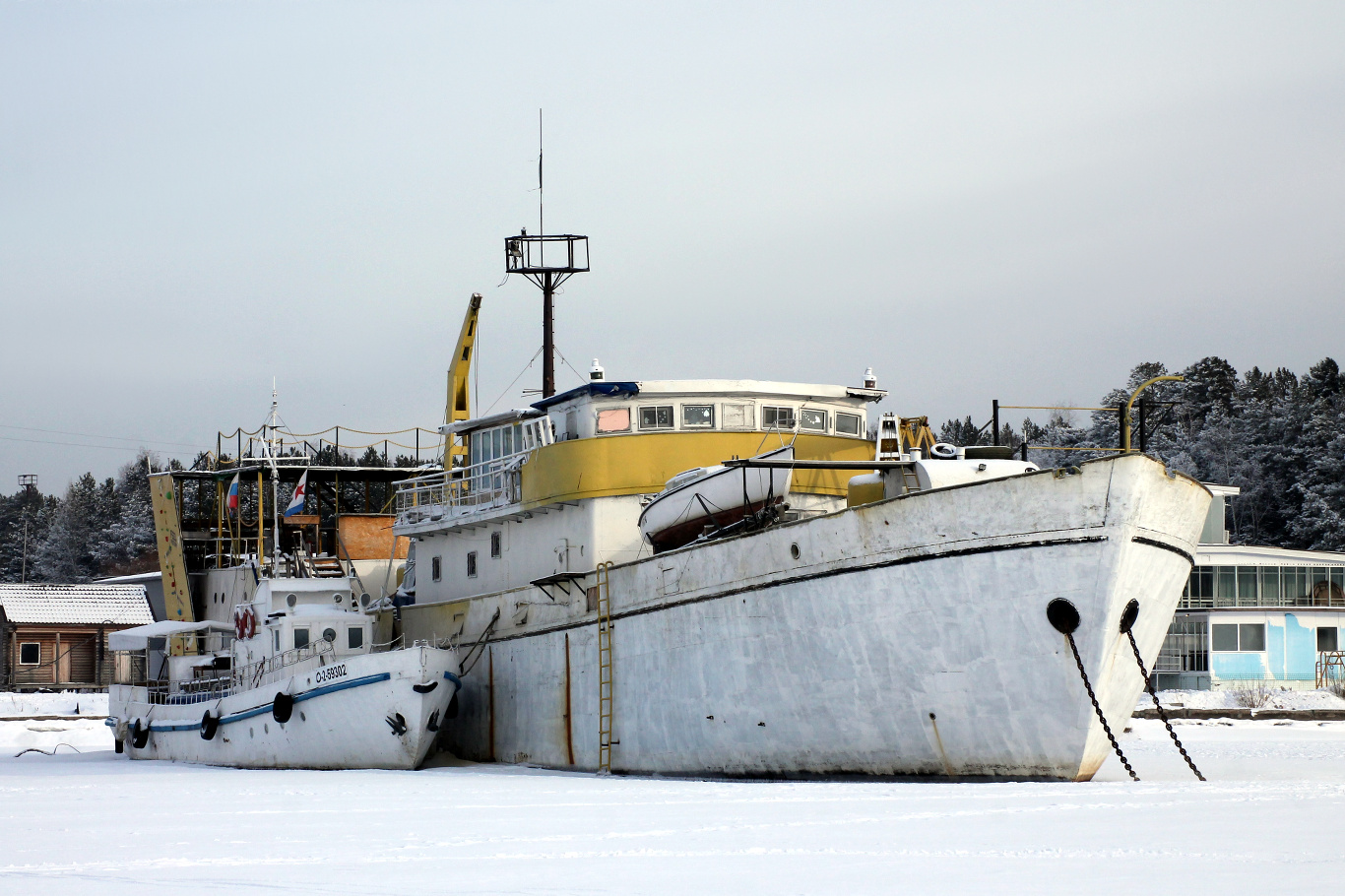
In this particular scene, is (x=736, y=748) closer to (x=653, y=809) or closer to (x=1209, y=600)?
(x=653, y=809)

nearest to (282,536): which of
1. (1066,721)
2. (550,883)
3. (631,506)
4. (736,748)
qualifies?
(631,506)

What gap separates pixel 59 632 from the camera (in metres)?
49.5

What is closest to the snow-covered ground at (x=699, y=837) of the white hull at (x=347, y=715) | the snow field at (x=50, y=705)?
the white hull at (x=347, y=715)

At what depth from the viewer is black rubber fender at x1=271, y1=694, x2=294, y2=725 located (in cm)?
2600

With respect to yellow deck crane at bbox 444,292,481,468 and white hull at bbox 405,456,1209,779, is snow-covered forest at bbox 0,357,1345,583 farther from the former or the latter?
white hull at bbox 405,456,1209,779

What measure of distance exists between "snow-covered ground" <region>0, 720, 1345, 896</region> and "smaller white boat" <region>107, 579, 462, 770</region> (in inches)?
208

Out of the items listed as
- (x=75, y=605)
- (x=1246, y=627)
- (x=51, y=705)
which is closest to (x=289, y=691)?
(x=51, y=705)

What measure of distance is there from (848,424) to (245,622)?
1391cm

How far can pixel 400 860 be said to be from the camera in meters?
10.8

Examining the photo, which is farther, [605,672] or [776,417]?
[776,417]

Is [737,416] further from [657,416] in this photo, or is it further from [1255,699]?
[1255,699]

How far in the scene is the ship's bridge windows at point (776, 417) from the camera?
76.2 feet

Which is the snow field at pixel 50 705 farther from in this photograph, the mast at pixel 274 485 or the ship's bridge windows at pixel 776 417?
the ship's bridge windows at pixel 776 417

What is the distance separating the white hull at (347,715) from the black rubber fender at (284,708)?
84 millimetres
